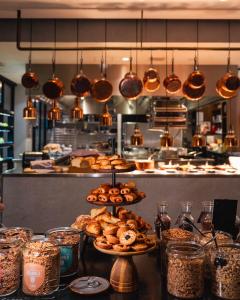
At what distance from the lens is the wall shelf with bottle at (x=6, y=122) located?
27.6ft

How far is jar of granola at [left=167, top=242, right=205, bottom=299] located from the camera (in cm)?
137

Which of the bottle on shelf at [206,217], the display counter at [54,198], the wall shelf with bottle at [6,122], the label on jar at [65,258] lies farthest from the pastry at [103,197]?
the wall shelf with bottle at [6,122]

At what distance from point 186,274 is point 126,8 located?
12.3ft

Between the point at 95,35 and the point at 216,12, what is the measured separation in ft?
5.78

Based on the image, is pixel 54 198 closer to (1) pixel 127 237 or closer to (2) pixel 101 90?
(2) pixel 101 90

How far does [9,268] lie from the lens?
55.7 inches

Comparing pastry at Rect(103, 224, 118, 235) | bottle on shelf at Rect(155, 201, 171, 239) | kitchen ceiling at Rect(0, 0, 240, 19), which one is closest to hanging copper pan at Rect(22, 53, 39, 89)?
kitchen ceiling at Rect(0, 0, 240, 19)

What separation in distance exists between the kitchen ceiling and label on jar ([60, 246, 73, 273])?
341cm

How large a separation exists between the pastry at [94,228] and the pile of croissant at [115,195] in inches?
5.4

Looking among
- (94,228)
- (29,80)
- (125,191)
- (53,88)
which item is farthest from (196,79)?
(94,228)

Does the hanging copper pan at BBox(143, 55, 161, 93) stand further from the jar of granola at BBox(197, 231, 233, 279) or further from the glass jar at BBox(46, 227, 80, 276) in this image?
the glass jar at BBox(46, 227, 80, 276)

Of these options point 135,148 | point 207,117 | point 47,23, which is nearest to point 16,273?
point 47,23

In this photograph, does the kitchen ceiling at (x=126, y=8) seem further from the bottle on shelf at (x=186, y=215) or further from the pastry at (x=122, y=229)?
the pastry at (x=122, y=229)

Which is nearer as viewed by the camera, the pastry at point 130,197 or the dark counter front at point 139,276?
the dark counter front at point 139,276
